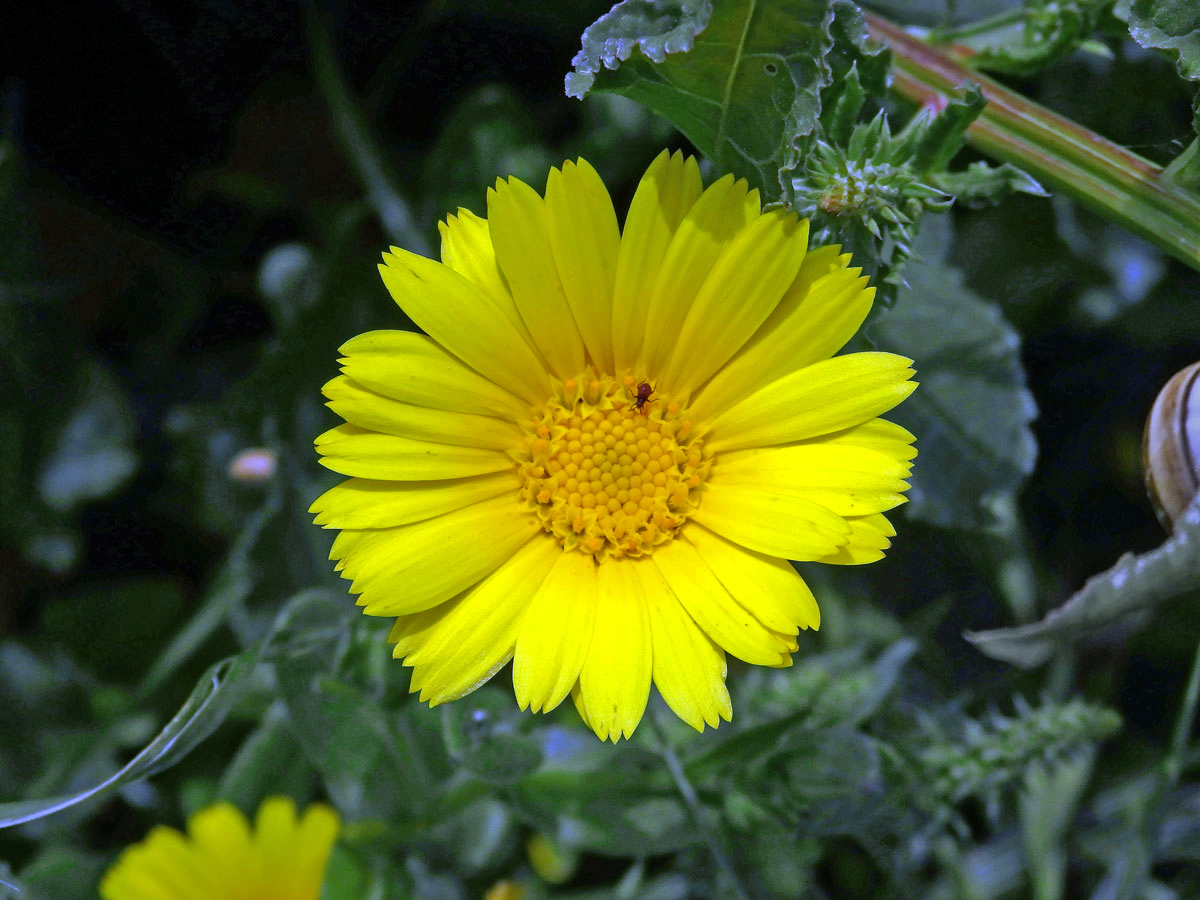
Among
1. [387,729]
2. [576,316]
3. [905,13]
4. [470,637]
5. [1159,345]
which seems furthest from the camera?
[1159,345]

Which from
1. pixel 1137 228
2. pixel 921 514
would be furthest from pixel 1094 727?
pixel 1137 228

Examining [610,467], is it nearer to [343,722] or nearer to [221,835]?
[343,722]

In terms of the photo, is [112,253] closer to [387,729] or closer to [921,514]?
[387,729]

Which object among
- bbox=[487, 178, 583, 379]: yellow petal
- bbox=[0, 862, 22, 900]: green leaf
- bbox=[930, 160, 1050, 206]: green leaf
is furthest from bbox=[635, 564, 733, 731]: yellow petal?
bbox=[0, 862, 22, 900]: green leaf

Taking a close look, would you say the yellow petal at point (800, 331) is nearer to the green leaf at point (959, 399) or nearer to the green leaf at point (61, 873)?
the green leaf at point (959, 399)

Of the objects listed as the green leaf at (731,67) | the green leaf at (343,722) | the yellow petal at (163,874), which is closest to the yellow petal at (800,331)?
the green leaf at (731,67)

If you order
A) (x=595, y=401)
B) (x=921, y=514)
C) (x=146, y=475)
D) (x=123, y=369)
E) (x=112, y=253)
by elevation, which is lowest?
(x=921, y=514)

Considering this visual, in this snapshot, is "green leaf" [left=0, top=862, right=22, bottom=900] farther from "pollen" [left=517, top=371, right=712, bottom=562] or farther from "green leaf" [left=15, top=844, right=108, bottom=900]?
"pollen" [left=517, top=371, right=712, bottom=562]
